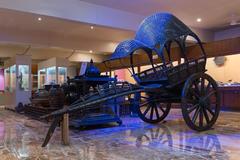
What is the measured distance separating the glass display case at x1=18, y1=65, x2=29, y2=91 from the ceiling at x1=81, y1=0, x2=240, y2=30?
23.4 ft

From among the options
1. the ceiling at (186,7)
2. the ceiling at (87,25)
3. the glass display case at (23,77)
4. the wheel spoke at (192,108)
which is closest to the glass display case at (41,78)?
the ceiling at (87,25)

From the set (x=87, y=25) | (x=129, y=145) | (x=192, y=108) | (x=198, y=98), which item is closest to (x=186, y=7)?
(x=87, y=25)

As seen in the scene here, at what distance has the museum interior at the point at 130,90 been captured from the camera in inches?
159

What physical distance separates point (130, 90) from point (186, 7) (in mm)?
5222

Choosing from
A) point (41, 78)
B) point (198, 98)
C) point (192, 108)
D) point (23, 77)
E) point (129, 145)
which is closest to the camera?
point (129, 145)

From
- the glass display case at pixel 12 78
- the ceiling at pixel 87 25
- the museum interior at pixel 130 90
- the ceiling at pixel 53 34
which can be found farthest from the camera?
the glass display case at pixel 12 78

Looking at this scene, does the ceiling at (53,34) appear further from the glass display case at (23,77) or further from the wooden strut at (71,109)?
the wooden strut at (71,109)

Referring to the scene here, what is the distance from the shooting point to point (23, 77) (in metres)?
13.7

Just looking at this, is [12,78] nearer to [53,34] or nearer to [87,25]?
[53,34]

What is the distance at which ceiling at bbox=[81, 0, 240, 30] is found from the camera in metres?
8.33

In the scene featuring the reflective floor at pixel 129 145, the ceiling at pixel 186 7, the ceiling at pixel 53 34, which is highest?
the ceiling at pixel 186 7

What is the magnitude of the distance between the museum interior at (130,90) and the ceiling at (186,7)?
0.11ft

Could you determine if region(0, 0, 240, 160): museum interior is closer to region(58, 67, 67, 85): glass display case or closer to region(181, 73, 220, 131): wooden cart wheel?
region(181, 73, 220, 131): wooden cart wheel

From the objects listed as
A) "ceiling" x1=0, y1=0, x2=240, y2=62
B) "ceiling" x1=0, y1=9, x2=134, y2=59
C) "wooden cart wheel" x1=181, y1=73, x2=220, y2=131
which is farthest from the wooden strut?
"ceiling" x1=0, y1=9, x2=134, y2=59
